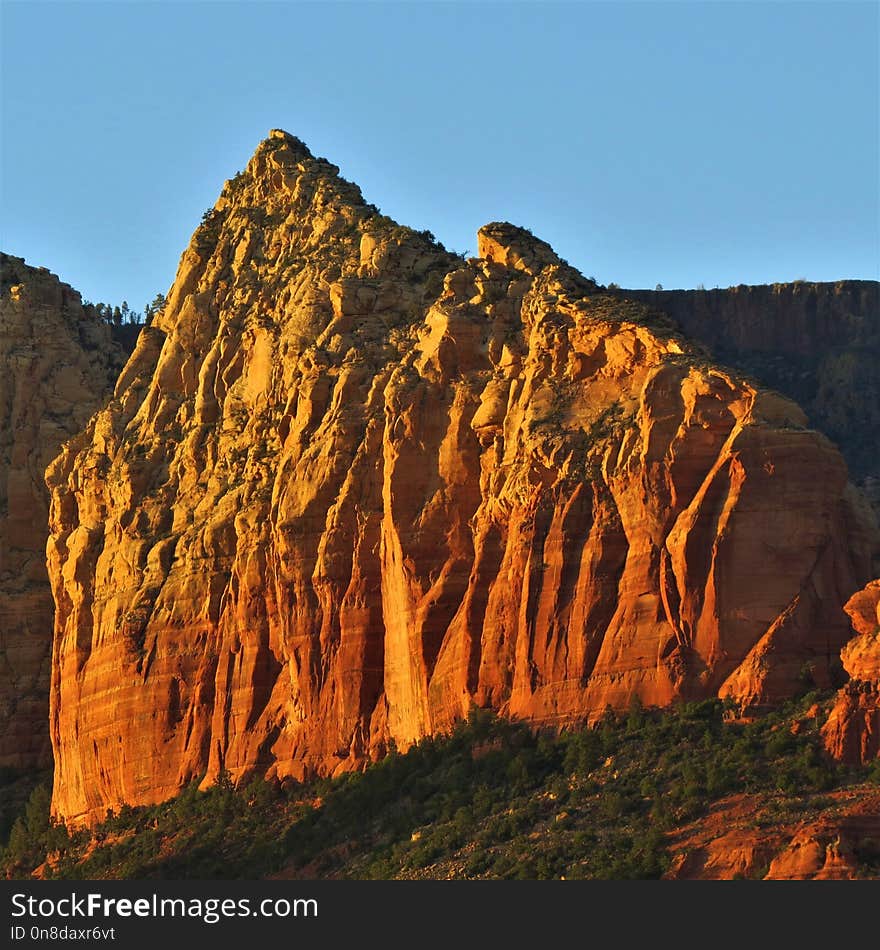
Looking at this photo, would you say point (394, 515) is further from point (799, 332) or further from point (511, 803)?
point (799, 332)

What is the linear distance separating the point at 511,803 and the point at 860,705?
1286 centimetres

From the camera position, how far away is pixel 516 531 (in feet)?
441

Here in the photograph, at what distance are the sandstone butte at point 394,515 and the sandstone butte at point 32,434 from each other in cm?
907

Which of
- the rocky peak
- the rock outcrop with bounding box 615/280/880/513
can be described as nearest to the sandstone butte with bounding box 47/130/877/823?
the rocky peak

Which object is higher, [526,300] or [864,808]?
[526,300]

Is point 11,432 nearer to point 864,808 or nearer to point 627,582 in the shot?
point 627,582

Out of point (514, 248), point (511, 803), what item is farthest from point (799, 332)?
point (511, 803)

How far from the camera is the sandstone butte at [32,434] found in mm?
168875

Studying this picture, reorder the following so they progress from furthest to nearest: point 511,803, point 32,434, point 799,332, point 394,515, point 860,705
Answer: point 799,332 → point 32,434 → point 394,515 → point 511,803 → point 860,705

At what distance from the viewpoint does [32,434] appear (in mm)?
175750

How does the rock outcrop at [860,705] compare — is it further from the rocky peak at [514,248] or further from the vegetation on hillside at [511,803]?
the rocky peak at [514,248]

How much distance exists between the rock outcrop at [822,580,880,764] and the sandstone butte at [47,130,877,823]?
3630 mm

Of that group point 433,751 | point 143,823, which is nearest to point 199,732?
point 143,823

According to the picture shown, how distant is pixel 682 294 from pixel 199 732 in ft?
190
